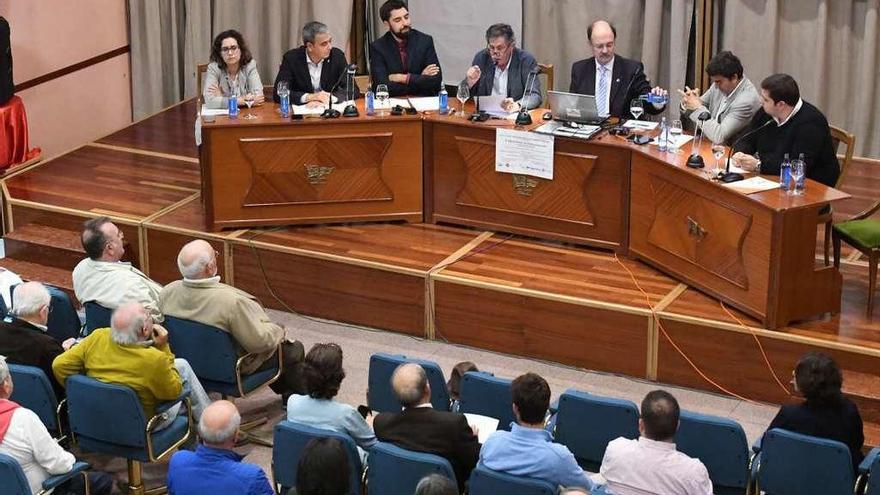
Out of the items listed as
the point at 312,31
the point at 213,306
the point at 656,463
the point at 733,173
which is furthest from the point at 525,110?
the point at 656,463

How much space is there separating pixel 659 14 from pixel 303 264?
11.7 feet

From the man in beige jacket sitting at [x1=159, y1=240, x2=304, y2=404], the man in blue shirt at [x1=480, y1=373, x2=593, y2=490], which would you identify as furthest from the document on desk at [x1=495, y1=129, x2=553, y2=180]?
the man in blue shirt at [x1=480, y1=373, x2=593, y2=490]

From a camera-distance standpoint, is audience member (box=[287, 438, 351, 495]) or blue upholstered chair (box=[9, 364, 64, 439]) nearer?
audience member (box=[287, 438, 351, 495])

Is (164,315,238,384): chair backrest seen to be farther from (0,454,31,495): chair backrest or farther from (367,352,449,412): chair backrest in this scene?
(0,454,31,495): chair backrest

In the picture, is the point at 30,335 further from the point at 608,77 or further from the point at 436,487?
the point at 608,77

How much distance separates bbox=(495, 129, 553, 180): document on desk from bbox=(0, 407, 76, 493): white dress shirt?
3387 millimetres

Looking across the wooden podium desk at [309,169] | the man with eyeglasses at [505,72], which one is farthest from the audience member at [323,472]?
the man with eyeglasses at [505,72]

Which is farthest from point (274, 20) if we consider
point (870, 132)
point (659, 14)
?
point (870, 132)

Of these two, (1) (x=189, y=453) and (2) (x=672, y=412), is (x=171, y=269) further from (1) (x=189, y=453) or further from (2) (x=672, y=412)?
(2) (x=672, y=412)

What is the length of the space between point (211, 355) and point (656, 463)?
7.26 ft

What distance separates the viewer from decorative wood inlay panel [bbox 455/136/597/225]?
7355 millimetres

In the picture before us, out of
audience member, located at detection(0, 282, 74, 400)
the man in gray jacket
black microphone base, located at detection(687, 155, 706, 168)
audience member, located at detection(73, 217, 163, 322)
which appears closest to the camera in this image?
audience member, located at detection(0, 282, 74, 400)

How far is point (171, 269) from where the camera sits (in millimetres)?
7945

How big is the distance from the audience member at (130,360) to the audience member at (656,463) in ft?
6.00
